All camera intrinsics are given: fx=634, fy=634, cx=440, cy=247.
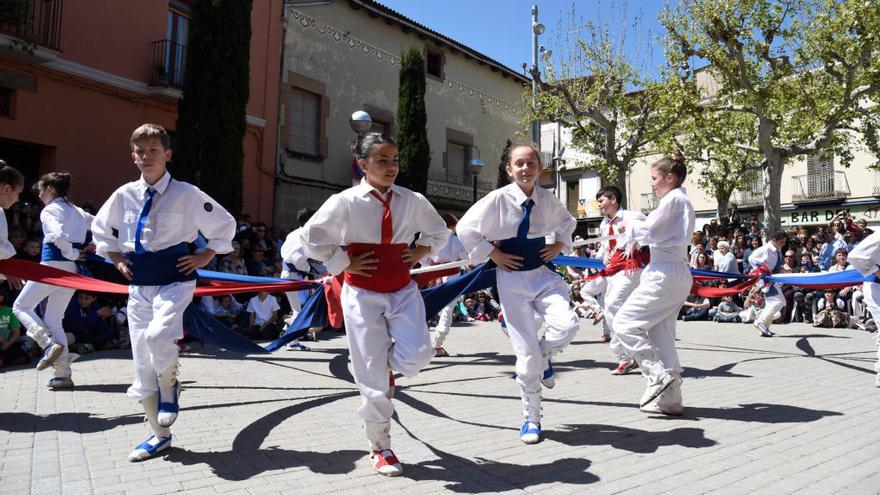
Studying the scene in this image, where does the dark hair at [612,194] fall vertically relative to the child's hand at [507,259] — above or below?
above

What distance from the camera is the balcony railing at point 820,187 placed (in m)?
32.8

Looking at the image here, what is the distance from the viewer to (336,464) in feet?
13.2

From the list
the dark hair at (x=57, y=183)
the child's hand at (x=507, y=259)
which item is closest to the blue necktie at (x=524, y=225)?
the child's hand at (x=507, y=259)

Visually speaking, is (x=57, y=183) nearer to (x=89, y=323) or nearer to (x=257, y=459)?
(x=89, y=323)

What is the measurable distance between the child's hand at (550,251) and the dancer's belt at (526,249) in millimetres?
37

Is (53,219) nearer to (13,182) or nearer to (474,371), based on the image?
(13,182)

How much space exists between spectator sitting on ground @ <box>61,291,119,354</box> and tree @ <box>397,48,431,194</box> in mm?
13708

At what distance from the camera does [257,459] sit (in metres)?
4.11

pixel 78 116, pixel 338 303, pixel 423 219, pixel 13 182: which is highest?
pixel 78 116

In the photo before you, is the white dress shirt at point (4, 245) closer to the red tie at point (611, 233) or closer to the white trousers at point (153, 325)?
the white trousers at point (153, 325)

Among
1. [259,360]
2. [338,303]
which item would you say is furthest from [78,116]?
[338,303]

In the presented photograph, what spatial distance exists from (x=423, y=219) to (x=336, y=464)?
1.66m

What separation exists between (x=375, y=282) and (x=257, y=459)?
1407 mm

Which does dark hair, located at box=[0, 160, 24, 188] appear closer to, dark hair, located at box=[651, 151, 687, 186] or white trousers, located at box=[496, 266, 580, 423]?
white trousers, located at box=[496, 266, 580, 423]
